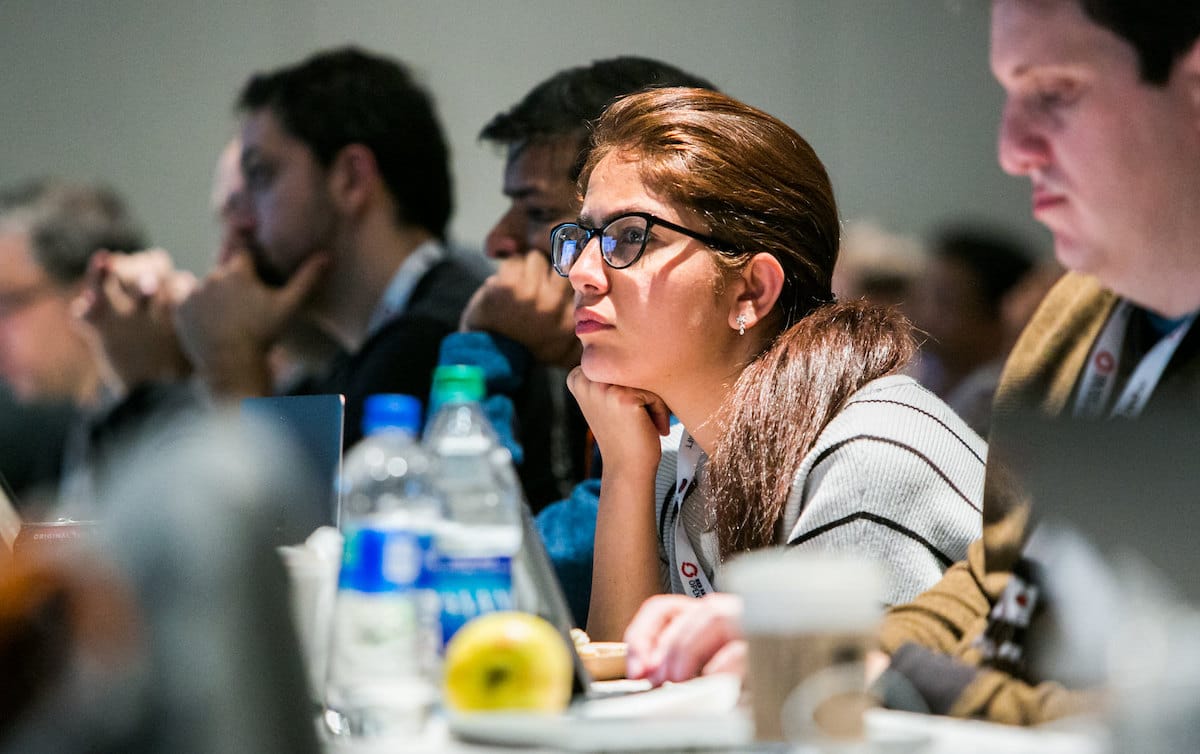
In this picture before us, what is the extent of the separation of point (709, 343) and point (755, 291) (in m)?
0.10

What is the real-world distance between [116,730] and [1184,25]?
1.08 meters

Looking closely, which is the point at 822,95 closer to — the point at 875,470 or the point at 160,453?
the point at 875,470

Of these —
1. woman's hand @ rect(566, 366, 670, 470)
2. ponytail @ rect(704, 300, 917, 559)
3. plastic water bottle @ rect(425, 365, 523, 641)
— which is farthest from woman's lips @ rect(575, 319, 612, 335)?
plastic water bottle @ rect(425, 365, 523, 641)

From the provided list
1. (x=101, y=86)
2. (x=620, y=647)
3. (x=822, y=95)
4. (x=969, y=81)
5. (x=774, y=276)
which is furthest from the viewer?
(x=101, y=86)

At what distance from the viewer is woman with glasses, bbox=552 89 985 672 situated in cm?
158

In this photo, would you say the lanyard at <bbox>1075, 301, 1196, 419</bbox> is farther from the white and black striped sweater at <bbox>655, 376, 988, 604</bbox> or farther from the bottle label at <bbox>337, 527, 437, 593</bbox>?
the bottle label at <bbox>337, 527, 437, 593</bbox>

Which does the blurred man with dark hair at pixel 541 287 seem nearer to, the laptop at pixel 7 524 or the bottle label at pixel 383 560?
the laptop at pixel 7 524

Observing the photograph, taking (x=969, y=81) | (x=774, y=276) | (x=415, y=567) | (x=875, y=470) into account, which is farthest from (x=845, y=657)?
(x=969, y=81)

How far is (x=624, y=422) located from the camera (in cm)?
187

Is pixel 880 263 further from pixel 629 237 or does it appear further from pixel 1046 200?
pixel 1046 200

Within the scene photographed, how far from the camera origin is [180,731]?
0.74 m

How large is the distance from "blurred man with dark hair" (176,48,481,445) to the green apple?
6.62ft

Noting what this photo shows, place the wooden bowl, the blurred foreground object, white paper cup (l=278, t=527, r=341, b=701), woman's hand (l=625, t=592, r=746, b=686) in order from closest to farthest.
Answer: the blurred foreground object → white paper cup (l=278, t=527, r=341, b=701) → woman's hand (l=625, t=592, r=746, b=686) → the wooden bowl

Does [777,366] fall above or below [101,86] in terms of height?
below
